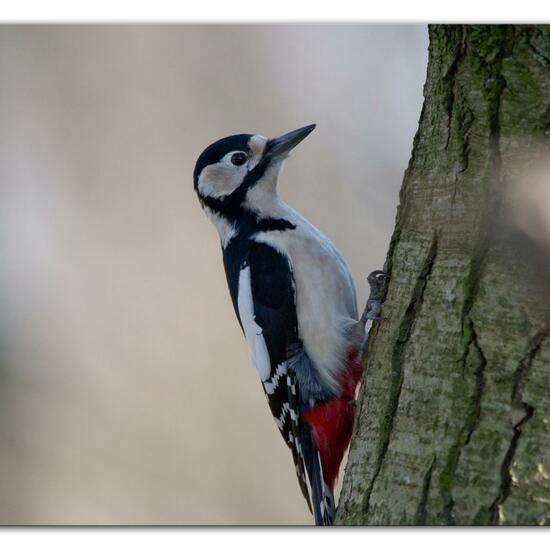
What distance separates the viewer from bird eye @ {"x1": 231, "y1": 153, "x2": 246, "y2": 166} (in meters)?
2.71

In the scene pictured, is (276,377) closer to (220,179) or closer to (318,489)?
(318,489)

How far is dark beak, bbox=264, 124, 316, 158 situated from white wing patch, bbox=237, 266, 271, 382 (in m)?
0.42

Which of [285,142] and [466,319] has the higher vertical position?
[285,142]

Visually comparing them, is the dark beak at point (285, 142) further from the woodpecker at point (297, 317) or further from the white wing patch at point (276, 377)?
the white wing patch at point (276, 377)

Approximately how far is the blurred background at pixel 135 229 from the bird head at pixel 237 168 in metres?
0.11

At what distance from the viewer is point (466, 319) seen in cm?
184

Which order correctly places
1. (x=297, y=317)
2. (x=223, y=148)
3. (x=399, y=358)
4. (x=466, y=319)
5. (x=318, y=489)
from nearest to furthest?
(x=466, y=319), (x=399, y=358), (x=318, y=489), (x=297, y=317), (x=223, y=148)

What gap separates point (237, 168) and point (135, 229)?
0.44 m

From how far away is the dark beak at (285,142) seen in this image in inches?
102

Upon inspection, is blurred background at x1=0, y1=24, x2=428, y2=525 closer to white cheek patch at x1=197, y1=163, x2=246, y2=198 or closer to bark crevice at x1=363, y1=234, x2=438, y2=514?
white cheek patch at x1=197, y1=163, x2=246, y2=198

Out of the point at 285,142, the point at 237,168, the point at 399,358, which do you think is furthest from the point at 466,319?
the point at 237,168

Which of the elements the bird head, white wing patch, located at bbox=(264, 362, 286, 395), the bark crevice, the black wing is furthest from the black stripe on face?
the bark crevice

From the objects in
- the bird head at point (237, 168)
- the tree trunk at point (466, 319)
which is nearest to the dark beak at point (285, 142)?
the bird head at point (237, 168)
